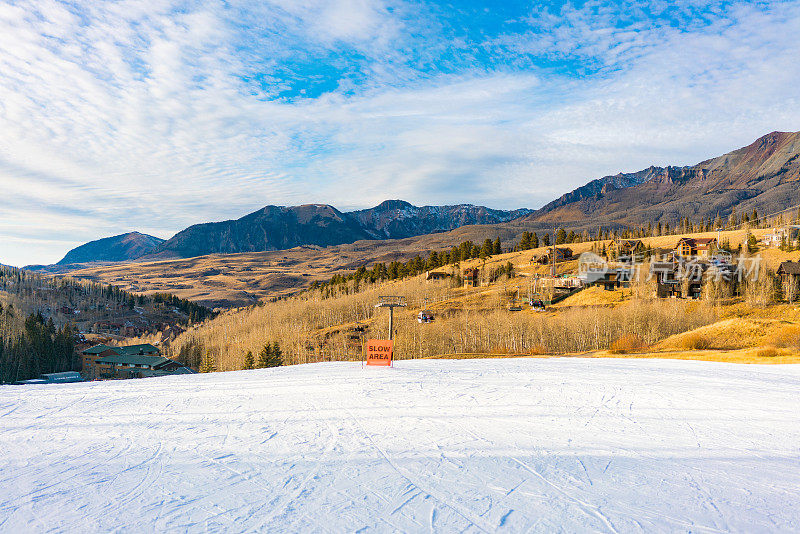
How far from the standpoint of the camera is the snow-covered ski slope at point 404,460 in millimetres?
5500

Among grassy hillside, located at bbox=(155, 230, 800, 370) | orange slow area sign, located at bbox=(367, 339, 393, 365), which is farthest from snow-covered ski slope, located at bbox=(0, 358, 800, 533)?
grassy hillside, located at bbox=(155, 230, 800, 370)

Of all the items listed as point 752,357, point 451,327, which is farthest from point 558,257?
point 752,357

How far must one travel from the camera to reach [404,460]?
7453 millimetres

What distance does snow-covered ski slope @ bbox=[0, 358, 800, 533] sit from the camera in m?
5.50

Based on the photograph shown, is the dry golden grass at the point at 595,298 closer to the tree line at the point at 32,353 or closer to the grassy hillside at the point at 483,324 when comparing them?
the grassy hillside at the point at 483,324

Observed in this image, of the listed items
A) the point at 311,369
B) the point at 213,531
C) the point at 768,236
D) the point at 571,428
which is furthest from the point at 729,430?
the point at 768,236

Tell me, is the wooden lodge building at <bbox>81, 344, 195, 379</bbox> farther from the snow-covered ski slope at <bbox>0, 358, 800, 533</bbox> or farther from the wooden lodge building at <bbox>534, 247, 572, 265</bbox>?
the wooden lodge building at <bbox>534, 247, 572, 265</bbox>

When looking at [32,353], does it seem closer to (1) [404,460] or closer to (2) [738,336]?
(1) [404,460]

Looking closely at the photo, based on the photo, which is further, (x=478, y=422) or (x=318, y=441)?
(x=478, y=422)

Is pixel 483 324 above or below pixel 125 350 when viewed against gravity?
above

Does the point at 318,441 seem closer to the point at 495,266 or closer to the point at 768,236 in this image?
the point at 495,266

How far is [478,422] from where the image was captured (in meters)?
9.93

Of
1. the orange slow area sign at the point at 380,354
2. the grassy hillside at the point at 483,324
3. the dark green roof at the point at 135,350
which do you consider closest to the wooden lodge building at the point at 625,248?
the grassy hillside at the point at 483,324

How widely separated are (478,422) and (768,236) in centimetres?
13323
